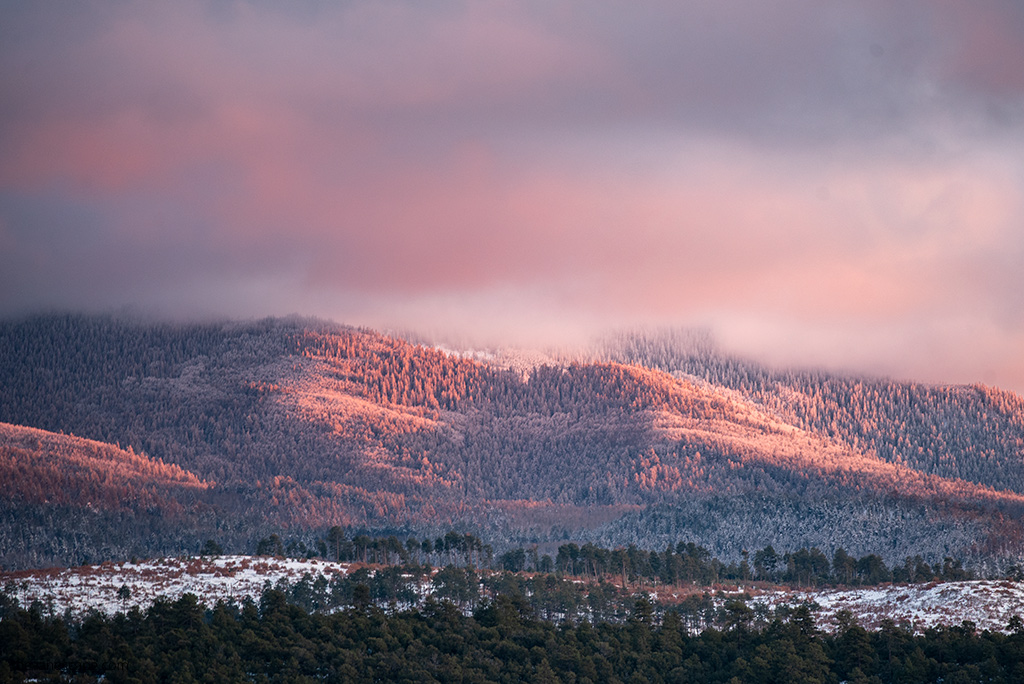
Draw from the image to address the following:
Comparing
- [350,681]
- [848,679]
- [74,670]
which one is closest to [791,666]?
[848,679]

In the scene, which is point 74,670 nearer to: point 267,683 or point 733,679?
point 267,683

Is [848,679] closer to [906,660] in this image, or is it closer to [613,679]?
[906,660]

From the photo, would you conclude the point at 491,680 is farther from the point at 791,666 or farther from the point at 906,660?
the point at 906,660

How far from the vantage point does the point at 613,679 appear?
199 metres

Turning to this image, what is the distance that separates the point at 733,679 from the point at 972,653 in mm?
36779

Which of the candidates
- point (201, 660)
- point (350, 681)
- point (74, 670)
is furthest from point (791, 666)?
point (74, 670)

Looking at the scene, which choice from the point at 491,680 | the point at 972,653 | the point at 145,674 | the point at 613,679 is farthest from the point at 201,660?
the point at 972,653

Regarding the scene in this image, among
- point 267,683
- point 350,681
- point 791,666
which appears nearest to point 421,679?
point 350,681

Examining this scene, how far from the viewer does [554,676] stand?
650 feet

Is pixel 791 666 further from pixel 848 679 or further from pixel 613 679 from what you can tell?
pixel 613 679

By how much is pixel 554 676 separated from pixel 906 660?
52.6 m

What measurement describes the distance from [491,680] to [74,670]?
201ft

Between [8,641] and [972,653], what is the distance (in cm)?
14417

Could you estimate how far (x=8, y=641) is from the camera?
197625mm
